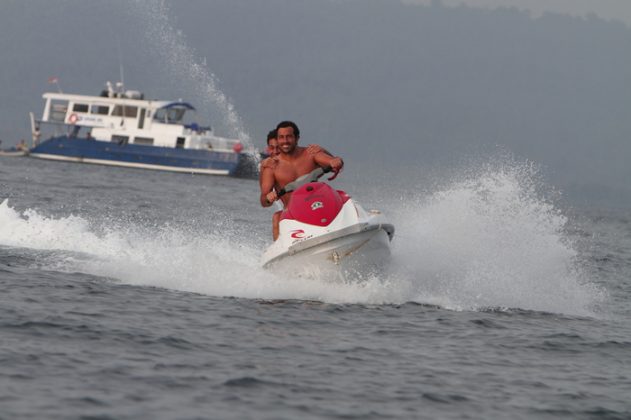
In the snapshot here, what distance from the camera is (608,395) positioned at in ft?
28.1

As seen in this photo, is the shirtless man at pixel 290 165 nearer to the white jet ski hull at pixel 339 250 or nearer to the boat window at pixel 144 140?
the white jet ski hull at pixel 339 250

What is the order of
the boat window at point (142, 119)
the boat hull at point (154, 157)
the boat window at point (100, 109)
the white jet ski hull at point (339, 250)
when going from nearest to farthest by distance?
the white jet ski hull at point (339, 250) < the boat hull at point (154, 157) < the boat window at point (142, 119) < the boat window at point (100, 109)

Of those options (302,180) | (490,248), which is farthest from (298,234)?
(490,248)

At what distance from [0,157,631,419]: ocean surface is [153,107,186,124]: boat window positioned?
47.3 metres

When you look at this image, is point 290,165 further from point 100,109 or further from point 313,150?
point 100,109

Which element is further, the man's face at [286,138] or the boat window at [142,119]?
the boat window at [142,119]

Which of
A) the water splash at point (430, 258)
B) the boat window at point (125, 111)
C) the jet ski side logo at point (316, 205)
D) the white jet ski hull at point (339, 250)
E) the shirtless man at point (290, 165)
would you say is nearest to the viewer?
the white jet ski hull at point (339, 250)

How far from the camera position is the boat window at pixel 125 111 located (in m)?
66.3

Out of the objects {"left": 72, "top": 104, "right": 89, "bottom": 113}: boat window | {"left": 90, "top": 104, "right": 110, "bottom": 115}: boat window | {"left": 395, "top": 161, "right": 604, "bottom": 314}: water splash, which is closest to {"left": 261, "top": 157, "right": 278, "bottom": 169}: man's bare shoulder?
{"left": 395, "top": 161, "right": 604, "bottom": 314}: water splash

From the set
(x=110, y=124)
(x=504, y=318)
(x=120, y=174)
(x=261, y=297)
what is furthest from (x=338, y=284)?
(x=110, y=124)

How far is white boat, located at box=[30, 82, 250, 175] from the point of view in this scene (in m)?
64.1

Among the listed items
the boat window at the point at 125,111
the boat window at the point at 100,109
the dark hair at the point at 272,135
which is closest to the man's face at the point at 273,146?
the dark hair at the point at 272,135

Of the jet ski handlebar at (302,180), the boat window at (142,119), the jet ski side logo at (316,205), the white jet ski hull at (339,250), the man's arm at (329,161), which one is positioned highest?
the boat window at (142,119)

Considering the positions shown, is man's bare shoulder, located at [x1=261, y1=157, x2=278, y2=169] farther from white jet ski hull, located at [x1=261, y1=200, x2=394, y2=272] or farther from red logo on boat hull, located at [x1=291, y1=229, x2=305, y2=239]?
red logo on boat hull, located at [x1=291, y1=229, x2=305, y2=239]
